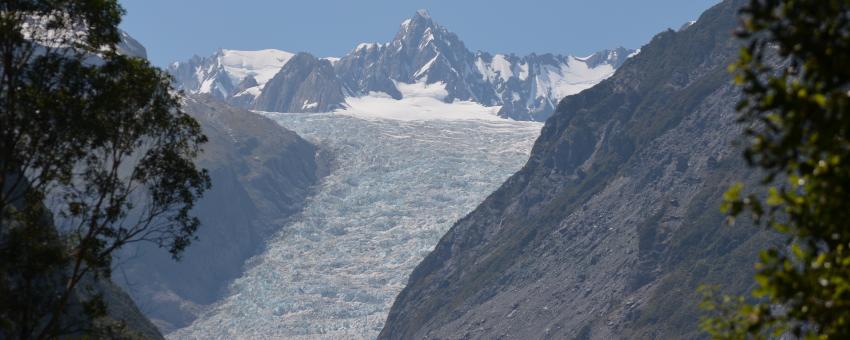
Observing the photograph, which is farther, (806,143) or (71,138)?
(71,138)

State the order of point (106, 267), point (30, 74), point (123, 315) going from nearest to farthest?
point (30, 74) → point (106, 267) → point (123, 315)

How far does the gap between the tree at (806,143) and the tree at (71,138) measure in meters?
22.2

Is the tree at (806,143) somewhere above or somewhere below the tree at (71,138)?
below

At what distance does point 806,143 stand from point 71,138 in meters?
26.5

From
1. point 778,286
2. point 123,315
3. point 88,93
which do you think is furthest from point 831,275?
point 123,315

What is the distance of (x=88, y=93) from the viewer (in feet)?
115

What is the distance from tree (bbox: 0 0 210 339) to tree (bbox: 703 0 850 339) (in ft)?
72.9

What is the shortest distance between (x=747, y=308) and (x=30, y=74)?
26.3 m

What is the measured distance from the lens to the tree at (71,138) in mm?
32719

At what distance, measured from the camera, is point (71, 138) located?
34.3 meters

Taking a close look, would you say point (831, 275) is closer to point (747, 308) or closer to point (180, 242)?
point (747, 308)

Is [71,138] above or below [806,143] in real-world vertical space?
above

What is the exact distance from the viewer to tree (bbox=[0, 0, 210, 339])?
32.7 metres

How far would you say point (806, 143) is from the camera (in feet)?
45.5
